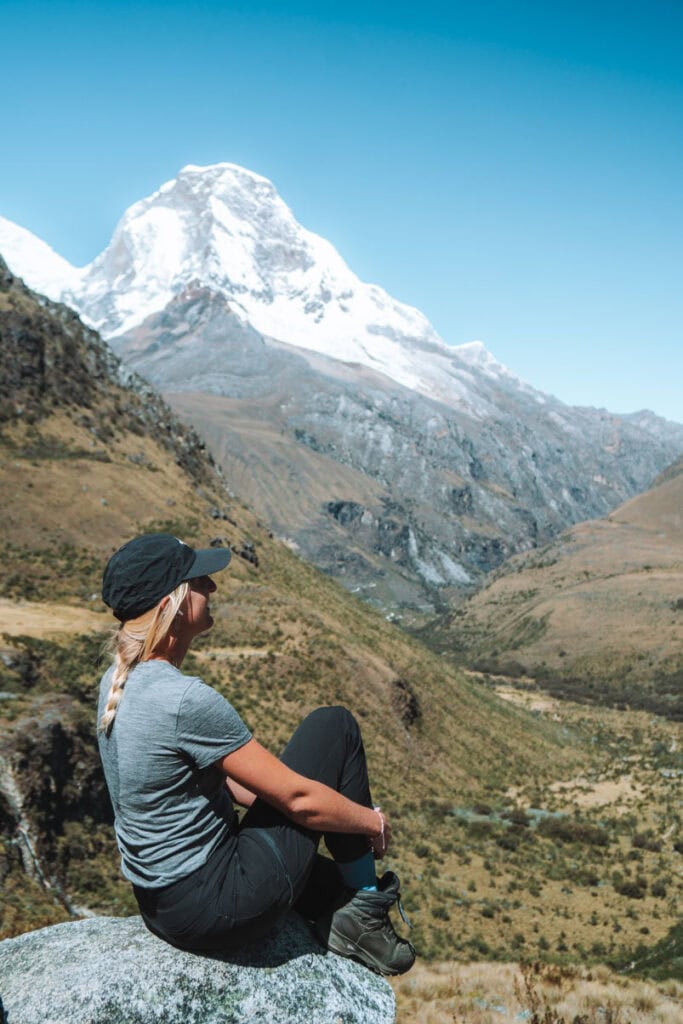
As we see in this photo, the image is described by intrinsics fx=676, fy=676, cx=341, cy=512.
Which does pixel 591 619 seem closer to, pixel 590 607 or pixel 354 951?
pixel 590 607

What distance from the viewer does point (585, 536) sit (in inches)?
7018

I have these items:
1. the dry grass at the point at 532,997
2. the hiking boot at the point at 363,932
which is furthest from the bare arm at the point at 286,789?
the dry grass at the point at 532,997

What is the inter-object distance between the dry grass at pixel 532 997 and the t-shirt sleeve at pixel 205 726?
6.04 metres

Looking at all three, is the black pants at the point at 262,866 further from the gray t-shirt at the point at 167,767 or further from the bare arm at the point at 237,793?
the bare arm at the point at 237,793

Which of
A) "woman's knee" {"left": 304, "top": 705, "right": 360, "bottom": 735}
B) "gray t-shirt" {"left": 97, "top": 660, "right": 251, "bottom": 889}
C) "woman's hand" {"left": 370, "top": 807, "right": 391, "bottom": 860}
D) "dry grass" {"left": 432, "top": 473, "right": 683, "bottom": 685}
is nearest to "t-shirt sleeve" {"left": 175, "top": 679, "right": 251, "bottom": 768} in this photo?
"gray t-shirt" {"left": 97, "top": 660, "right": 251, "bottom": 889}

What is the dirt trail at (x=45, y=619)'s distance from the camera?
28.6 metres

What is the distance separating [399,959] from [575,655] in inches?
4500

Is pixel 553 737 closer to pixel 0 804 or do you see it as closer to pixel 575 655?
pixel 0 804

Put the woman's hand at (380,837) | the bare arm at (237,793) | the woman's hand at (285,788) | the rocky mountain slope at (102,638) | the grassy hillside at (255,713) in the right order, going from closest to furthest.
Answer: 1. the woman's hand at (285,788)
2. the woman's hand at (380,837)
3. the bare arm at (237,793)
4. the rocky mountain slope at (102,638)
5. the grassy hillside at (255,713)

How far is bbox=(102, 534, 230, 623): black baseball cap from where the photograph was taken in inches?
186

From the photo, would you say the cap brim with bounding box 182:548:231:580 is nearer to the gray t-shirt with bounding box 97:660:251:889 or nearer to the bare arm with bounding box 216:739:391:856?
the gray t-shirt with bounding box 97:660:251:889

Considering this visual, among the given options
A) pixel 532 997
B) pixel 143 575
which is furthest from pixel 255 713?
pixel 143 575

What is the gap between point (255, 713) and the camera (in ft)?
94.9

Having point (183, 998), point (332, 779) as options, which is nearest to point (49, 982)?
point (183, 998)
